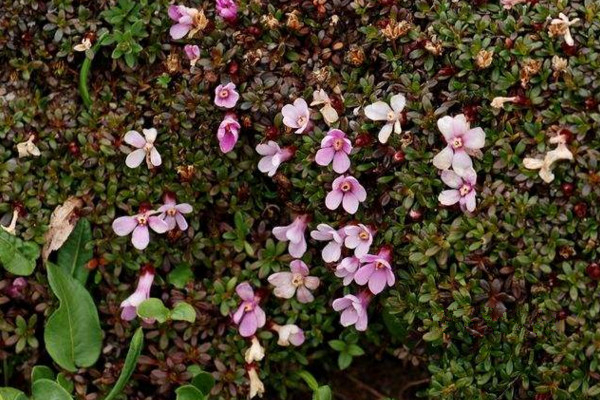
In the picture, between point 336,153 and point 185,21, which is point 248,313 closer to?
point 336,153

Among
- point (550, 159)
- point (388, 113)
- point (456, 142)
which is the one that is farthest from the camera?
point (388, 113)

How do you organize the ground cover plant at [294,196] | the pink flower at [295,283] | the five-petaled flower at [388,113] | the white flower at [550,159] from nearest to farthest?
the white flower at [550,159], the ground cover plant at [294,196], the five-petaled flower at [388,113], the pink flower at [295,283]

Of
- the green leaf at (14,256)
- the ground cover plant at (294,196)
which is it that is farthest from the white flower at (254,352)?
the green leaf at (14,256)

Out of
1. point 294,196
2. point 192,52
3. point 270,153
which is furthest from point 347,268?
point 192,52

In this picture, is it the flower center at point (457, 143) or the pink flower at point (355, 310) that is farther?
the pink flower at point (355, 310)

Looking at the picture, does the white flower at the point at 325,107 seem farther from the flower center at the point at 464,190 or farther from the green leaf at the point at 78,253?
the green leaf at the point at 78,253

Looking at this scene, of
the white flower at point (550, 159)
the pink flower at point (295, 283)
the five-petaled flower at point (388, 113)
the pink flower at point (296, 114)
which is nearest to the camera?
the white flower at point (550, 159)

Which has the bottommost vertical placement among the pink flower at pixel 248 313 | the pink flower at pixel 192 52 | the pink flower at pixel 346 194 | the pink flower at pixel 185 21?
the pink flower at pixel 248 313
